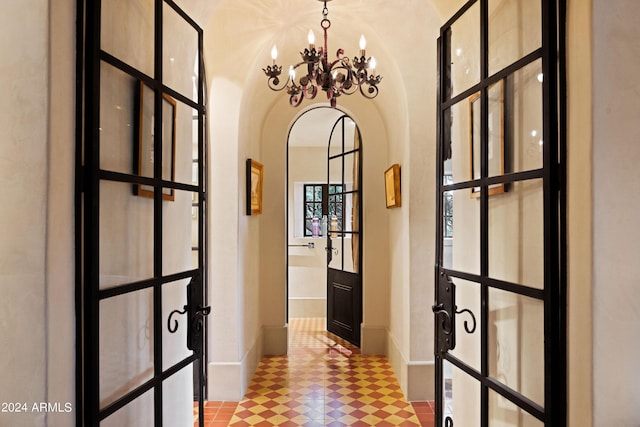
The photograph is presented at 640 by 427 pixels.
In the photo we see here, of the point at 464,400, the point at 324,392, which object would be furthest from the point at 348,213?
the point at 464,400

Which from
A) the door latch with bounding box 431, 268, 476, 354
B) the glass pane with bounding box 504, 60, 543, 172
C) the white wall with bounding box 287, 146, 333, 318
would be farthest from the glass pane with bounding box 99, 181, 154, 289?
the white wall with bounding box 287, 146, 333, 318

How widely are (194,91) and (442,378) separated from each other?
1815 mm

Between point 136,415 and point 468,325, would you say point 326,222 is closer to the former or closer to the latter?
point 468,325

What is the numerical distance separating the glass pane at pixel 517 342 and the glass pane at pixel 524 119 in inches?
18.0

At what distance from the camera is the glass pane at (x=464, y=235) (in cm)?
166

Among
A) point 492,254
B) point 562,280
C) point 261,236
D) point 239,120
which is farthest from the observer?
point 261,236

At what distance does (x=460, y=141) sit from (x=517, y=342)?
35.0 inches

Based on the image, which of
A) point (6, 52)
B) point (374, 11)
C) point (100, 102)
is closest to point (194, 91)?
point (100, 102)

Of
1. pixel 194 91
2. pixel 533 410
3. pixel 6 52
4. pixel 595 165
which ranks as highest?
pixel 194 91

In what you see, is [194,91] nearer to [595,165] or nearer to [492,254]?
[492,254]

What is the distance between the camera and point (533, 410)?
1.25 m

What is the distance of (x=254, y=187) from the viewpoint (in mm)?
3791

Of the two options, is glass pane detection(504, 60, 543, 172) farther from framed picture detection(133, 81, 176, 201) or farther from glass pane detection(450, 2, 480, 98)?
framed picture detection(133, 81, 176, 201)

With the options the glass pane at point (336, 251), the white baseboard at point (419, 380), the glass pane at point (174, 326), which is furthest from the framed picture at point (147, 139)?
the glass pane at point (336, 251)
